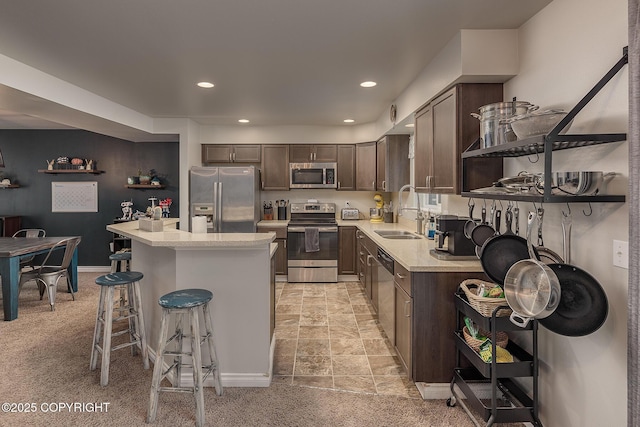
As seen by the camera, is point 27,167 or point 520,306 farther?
point 27,167

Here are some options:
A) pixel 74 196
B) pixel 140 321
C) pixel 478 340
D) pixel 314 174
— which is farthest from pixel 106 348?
pixel 74 196

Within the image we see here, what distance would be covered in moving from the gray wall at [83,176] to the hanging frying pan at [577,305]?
5.69 m

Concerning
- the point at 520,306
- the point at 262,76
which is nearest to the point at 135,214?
the point at 262,76

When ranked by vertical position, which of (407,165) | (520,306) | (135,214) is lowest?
(520,306)

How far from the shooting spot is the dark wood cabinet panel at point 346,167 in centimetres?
584

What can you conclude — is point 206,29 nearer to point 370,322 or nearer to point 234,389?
point 234,389

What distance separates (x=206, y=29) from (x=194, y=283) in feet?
5.60

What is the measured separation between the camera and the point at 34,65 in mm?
3070

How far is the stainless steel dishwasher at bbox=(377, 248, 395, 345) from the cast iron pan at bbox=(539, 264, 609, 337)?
4.45 feet

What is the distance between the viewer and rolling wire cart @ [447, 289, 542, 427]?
6.35 ft

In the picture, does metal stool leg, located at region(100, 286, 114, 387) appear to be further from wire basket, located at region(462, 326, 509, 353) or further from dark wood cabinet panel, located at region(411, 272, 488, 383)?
wire basket, located at region(462, 326, 509, 353)

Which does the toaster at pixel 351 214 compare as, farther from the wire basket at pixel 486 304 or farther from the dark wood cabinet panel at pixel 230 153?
the wire basket at pixel 486 304

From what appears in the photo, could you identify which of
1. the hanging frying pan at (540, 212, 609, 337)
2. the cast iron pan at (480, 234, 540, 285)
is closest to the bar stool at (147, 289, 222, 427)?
the cast iron pan at (480, 234, 540, 285)

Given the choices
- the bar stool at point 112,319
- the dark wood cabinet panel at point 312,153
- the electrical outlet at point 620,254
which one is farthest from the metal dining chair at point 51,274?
the electrical outlet at point 620,254
